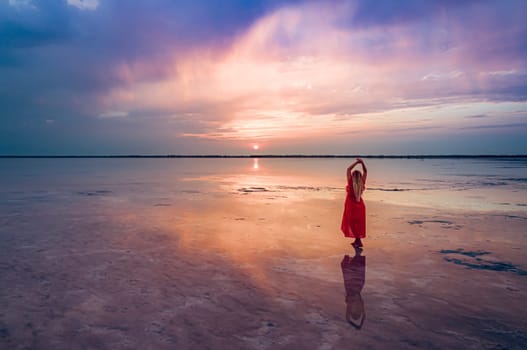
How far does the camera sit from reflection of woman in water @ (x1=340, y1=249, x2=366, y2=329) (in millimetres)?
5035

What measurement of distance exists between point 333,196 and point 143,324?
15901mm

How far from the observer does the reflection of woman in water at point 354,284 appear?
504 centimetres

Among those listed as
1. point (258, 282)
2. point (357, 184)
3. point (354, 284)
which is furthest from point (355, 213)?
point (258, 282)

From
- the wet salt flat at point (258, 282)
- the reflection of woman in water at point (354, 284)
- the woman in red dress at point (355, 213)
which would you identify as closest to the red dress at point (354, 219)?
the woman in red dress at point (355, 213)

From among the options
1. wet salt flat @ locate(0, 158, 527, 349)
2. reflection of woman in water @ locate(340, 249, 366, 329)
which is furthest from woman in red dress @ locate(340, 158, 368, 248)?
reflection of woman in water @ locate(340, 249, 366, 329)

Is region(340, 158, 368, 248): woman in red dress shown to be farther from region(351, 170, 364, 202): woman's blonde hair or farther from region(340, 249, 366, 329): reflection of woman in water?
region(340, 249, 366, 329): reflection of woman in water

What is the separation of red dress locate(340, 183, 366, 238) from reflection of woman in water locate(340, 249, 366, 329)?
61cm

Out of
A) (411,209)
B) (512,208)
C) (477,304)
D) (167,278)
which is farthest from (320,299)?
(512,208)

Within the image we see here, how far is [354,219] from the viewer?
9148mm

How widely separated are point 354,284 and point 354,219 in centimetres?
301

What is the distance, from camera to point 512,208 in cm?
1499

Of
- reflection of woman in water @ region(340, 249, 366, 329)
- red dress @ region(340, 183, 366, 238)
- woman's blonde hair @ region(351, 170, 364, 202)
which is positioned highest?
woman's blonde hair @ region(351, 170, 364, 202)

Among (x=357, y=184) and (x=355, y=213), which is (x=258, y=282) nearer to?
(x=355, y=213)

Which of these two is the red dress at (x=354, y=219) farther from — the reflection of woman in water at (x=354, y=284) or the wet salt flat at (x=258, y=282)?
the reflection of woman in water at (x=354, y=284)
